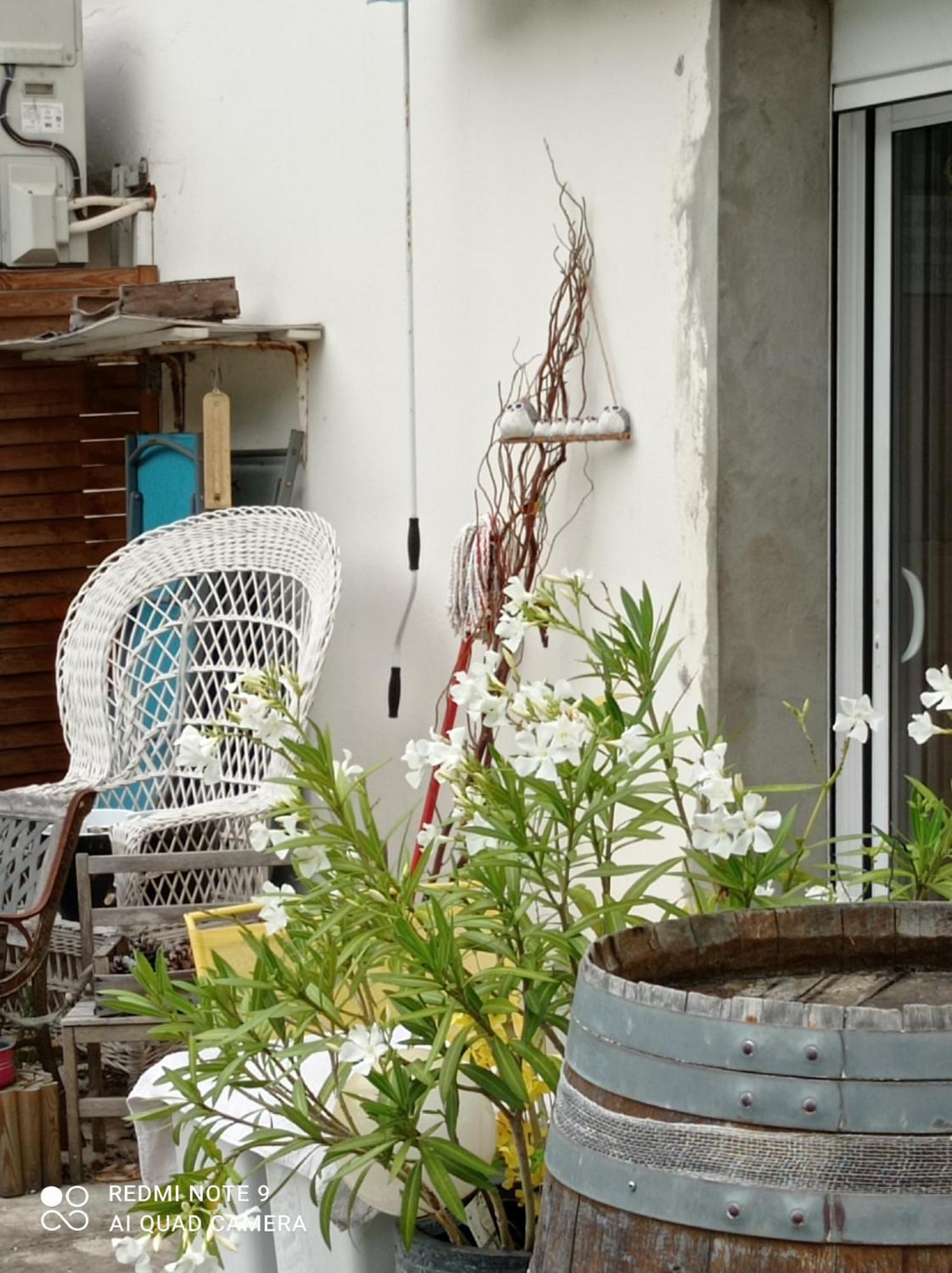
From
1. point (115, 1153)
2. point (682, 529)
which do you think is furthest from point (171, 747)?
point (682, 529)

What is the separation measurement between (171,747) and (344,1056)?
3483 millimetres

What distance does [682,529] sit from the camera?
172 inches

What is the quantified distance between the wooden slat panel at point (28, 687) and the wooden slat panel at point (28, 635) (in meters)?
0.12

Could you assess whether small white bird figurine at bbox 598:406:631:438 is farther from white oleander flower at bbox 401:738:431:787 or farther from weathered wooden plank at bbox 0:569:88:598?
weathered wooden plank at bbox 0:569:88:598

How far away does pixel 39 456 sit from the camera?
6.72 m

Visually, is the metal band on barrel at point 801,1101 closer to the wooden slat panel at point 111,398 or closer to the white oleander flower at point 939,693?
the white oleander flower at point 939,693

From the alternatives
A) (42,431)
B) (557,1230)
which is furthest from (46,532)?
(557,1230)

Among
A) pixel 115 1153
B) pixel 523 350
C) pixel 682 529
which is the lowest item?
pixel 115 1153

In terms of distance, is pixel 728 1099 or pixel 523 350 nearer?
pixel 728 1099

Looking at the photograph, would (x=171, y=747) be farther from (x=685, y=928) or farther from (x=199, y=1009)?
(x=685, y=928)

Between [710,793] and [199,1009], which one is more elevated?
[710,793]

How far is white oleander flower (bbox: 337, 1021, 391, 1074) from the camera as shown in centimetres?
224

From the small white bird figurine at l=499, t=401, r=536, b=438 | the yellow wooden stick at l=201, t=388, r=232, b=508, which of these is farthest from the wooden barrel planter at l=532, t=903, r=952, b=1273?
the yellow wooden stick at l=201, t=388, r=232, b=508
